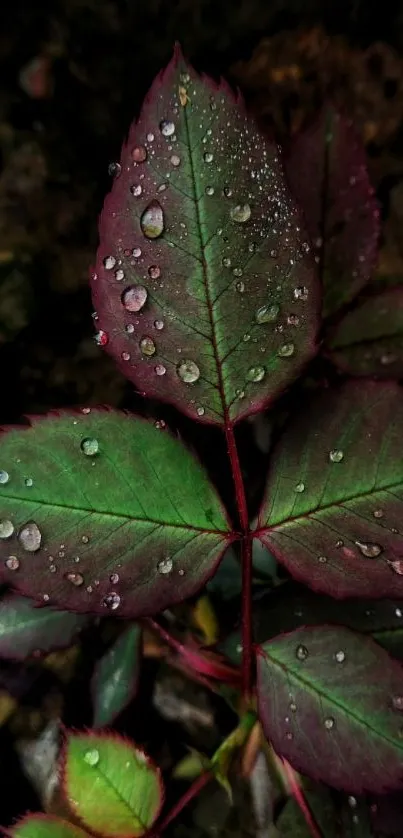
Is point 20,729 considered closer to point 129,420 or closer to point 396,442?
point 129,420

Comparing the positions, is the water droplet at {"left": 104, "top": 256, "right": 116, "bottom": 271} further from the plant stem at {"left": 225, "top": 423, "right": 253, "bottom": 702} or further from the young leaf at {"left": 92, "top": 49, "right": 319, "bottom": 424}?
the plant stem at {"left": 225, "top": 423, "right": 253, "bottom": 702}

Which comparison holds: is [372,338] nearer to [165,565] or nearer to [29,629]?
[165,565]

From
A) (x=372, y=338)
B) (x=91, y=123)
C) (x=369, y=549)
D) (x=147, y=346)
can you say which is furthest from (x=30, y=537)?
(x=91, y=123)

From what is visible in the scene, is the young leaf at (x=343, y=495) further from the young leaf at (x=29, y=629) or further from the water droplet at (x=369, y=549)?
the young leaf at (x=29, y=629)

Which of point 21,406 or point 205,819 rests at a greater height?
point 21,406

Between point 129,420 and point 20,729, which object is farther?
point 20,729

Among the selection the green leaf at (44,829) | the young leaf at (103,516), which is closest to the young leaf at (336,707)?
the young leaf at (103,516)

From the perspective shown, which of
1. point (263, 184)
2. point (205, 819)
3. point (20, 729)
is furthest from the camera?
point (20, 729)

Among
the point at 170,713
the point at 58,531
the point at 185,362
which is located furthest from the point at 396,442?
the point at 170,713
